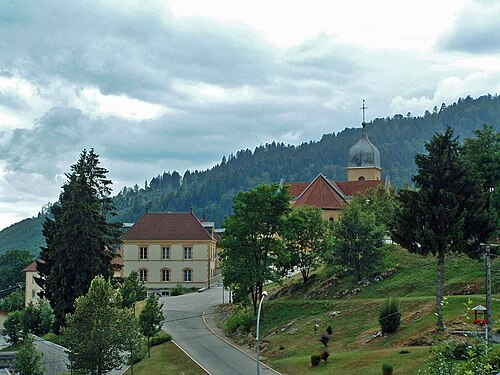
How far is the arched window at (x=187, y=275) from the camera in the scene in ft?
305

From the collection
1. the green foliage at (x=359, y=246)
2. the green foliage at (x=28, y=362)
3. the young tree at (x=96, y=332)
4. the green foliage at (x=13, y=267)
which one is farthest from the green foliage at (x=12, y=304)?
the young tree at (x=96, y=332)

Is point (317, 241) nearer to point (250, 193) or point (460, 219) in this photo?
point (250, 193)

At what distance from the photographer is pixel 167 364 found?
4772 cm

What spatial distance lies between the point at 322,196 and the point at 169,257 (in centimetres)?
2462

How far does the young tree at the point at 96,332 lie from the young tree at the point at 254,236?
16425 mm

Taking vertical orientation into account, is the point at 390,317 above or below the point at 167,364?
above

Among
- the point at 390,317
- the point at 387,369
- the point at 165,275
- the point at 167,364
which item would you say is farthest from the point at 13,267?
the point at 387,369

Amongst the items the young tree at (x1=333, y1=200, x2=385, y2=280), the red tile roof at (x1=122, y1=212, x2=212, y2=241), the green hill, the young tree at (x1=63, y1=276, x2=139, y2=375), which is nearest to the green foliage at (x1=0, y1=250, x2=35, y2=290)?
the red tile roof at (x1=122, y1=212, x2=212, y2=241)

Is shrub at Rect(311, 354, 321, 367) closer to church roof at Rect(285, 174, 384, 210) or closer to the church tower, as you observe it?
church roof at Rect(285, 174, 384, 210)

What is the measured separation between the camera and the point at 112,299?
1762 inches

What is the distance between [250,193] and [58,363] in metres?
21.0

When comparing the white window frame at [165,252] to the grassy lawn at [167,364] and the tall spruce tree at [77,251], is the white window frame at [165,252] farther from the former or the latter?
the grassy lawn at [167,364]

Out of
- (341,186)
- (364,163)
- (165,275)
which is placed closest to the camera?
(165,275)

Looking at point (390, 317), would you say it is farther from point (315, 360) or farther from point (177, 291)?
point (177, 291)
